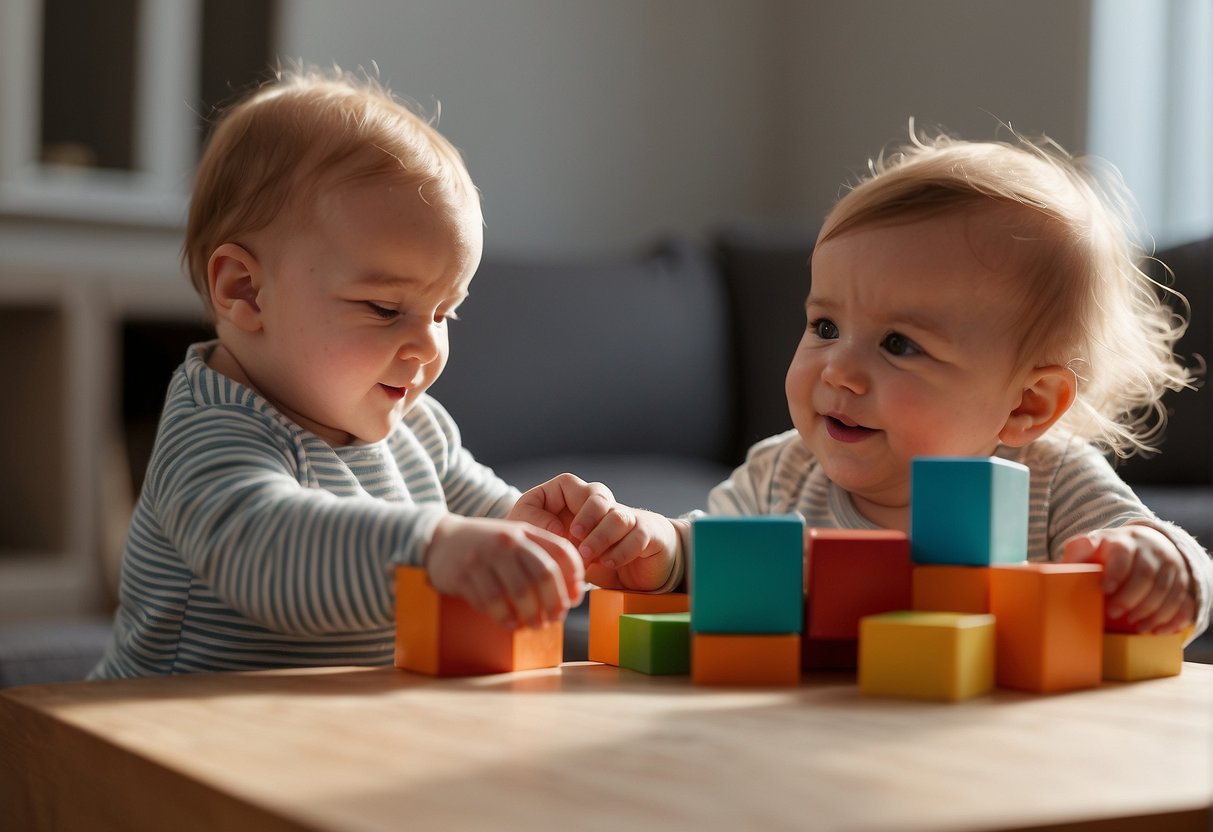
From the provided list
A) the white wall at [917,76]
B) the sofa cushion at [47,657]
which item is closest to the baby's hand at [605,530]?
the sofa cushion at [47,657]

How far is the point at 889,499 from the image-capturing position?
1.17 m

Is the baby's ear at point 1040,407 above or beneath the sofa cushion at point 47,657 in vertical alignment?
above

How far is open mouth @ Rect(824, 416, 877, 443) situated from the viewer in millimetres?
1107

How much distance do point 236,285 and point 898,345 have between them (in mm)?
528

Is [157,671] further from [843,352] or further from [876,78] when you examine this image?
[876,78]

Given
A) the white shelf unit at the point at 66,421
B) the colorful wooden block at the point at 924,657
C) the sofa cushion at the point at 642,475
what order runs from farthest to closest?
the white shelf unit at the point at 66,421
the sofa cushion at the point at 642,475
the colorful wooden block at the point at 924,657

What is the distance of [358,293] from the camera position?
3.27 feet

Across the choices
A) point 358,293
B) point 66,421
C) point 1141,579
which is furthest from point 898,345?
point 66,421

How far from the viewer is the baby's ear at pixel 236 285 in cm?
104

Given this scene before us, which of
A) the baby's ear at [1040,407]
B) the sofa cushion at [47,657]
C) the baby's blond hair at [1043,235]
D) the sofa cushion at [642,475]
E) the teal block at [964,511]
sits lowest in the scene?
the sofa cushion at [47,657]

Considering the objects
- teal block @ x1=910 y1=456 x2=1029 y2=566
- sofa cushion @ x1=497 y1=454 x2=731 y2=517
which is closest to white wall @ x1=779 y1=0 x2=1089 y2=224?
sofa cushion @ x1=497 y1=454 x2=731 y2=517

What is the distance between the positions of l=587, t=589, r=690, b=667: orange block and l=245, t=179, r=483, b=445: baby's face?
0.25 metres

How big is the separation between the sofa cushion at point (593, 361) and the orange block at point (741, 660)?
1.48 m

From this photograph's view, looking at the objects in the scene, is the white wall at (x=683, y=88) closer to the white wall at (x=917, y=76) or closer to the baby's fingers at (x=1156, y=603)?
the white wall at (x=917, y=76)
